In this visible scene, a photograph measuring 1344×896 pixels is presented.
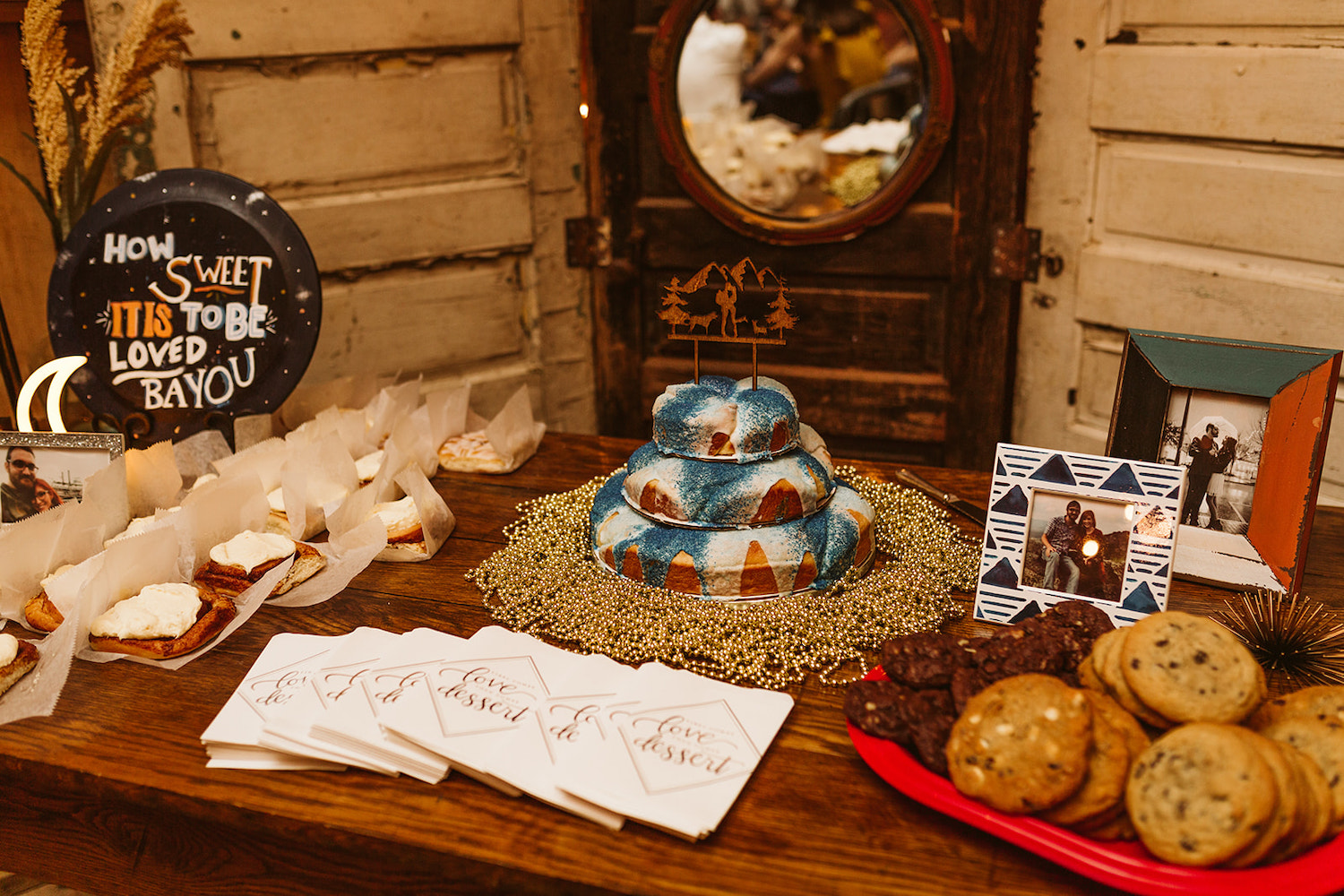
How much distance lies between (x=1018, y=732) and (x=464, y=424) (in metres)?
1.35

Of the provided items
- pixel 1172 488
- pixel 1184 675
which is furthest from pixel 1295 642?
pixel 1184 675

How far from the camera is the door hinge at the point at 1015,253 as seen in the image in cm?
248

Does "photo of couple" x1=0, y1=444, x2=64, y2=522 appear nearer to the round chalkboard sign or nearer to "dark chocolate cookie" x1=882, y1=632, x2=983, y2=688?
the round chalkboard sign

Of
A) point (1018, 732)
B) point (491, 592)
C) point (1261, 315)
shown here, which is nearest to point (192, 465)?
point (491, 592)

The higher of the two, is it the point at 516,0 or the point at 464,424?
the point at 516,0

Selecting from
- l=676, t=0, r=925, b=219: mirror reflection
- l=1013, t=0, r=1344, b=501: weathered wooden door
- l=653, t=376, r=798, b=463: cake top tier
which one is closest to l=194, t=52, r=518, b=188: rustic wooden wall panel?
l=676, t=0, r=925, b=219: mirror reflection

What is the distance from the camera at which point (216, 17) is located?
2242 millimetres

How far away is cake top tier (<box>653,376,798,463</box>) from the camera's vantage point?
1.38 meters

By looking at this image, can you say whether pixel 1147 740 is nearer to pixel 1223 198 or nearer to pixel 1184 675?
pixel 1184 675

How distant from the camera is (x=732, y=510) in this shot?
1362mm

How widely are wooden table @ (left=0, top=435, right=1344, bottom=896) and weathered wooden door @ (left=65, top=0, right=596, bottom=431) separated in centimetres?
141

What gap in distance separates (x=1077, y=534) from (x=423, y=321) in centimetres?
188

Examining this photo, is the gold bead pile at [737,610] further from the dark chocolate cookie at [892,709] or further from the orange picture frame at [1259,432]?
the orange picture frame at [1259,432]

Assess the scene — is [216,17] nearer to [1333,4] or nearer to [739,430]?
[739,430]
